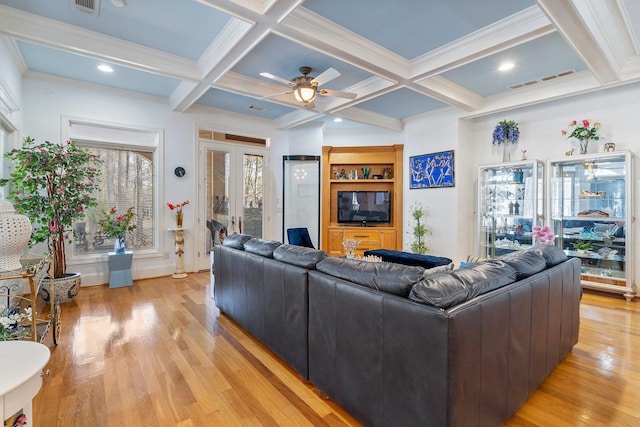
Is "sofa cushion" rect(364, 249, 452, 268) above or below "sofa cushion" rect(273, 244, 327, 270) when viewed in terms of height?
below

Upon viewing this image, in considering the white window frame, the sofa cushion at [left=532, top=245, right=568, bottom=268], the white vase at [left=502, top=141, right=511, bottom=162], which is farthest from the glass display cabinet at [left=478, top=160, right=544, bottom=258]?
the white window frame

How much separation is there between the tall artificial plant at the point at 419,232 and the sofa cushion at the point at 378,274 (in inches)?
162

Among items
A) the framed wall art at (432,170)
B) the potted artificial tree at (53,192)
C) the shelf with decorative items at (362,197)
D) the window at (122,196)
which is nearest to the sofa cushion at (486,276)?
the framed wall art at (432,170)

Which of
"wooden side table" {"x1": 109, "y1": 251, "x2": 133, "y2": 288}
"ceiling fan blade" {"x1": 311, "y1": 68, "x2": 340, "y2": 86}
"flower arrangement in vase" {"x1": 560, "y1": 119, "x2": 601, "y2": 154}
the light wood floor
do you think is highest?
"ceiling fan blade" {"x1": 311, "y1": 68, "x2": 340, "y2": 86}

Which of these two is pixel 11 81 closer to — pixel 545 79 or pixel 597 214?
pixel 545 79

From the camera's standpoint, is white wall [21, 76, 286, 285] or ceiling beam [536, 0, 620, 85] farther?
white wall [21, 76, 286, 285]

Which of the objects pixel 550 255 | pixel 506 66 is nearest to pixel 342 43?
pixel 506 66

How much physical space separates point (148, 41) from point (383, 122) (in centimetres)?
399

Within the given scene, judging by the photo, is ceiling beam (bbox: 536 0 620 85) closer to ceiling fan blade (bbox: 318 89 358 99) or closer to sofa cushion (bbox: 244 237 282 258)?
ceiling fan blade (bbox: 318 89 358 99)

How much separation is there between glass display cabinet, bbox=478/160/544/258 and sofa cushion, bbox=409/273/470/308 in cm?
403

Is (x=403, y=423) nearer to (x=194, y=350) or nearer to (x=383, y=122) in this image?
(x=194, y=350)

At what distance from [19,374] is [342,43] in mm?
3258

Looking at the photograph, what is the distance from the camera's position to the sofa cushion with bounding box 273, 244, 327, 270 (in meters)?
2.05

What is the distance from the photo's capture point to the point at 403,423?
139 centimetres
